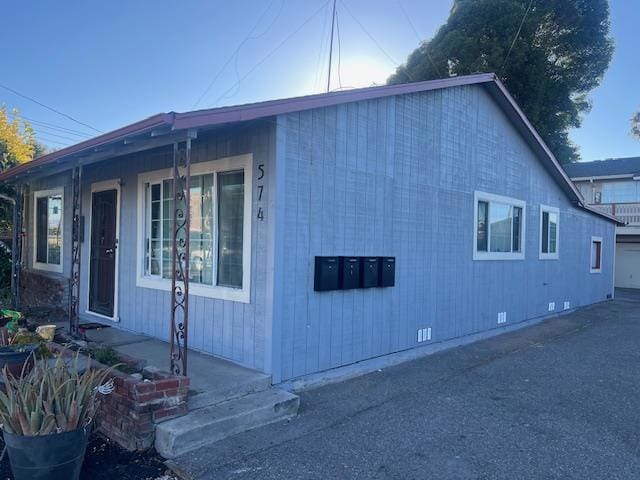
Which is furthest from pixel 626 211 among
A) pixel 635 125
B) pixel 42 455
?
pixel 42 455

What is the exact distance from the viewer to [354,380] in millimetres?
5410

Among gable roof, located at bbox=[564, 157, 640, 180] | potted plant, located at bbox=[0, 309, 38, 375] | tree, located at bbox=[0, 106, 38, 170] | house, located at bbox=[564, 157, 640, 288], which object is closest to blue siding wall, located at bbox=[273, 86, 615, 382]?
potted plant, located at bbox=[0, 309, 38, 375]

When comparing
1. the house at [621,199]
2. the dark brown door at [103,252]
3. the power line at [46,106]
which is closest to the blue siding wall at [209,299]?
the dark brown door at [103,252]

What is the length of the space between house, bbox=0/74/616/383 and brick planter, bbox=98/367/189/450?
491mm

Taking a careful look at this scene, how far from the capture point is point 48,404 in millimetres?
2879

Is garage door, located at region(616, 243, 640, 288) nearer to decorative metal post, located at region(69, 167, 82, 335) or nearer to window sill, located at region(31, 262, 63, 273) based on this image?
window sill, located at region(31, 262, 63, 273)

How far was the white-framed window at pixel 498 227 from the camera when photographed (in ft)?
26.6

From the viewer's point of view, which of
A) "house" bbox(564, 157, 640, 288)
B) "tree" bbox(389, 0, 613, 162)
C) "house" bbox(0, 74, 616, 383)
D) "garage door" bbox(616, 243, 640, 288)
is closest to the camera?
"house" bbox(0, 74, 616, 383)

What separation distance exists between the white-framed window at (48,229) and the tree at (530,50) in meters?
15.5

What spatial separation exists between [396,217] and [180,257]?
2912mm

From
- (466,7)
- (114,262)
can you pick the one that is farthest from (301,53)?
(466,7)

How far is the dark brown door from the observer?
7.02m

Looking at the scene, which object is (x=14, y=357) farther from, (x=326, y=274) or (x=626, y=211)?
(x=626, y=211)

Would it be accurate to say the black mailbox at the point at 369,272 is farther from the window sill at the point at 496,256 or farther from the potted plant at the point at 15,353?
the potted plant at the point at 15,353
